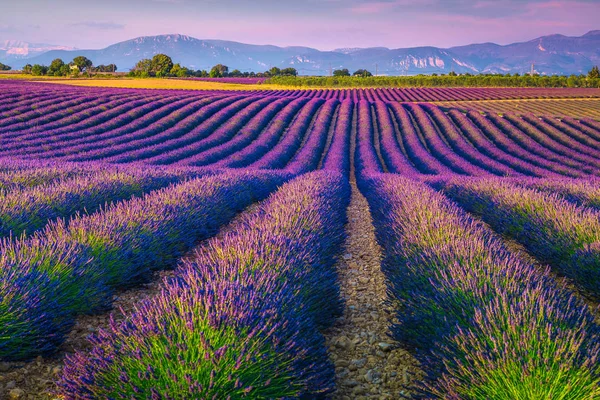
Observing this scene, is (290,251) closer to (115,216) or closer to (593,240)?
(115,216)

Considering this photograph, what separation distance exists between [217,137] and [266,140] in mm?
2485

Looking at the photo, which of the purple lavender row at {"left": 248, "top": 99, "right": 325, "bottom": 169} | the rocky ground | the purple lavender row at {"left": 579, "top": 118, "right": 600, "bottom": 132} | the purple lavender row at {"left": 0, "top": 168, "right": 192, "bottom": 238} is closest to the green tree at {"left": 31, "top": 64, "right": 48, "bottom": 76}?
Answer: the purple lavender row at {"left": 248, "top": 99, "right": 325, "bottom": 169}

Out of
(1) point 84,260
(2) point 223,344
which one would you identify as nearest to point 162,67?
(1) point 84,260

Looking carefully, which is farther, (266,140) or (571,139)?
(571,139)

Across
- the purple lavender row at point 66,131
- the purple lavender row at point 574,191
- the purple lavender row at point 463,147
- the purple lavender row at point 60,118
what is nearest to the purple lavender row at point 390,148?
the purple lavender row at point 463,147

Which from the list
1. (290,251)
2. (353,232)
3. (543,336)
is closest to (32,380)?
(290,251)

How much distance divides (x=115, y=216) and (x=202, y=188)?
2316mm

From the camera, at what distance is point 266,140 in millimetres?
21297

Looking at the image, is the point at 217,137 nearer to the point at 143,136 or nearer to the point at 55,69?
the point at 143,136

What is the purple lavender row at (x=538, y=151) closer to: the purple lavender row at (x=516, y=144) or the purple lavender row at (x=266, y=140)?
the purple lavender row at (x=516, y=144)

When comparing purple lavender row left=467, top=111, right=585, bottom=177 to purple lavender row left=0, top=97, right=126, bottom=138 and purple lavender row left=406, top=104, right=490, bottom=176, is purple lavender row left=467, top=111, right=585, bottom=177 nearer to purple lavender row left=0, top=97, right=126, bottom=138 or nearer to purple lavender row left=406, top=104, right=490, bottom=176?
purple lavender row left=406, top=104, right=490, bottom=176

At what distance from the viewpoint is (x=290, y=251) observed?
11.4ft

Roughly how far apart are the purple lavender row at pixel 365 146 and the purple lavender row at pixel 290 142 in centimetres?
317

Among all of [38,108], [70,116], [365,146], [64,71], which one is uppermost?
[64,71]
